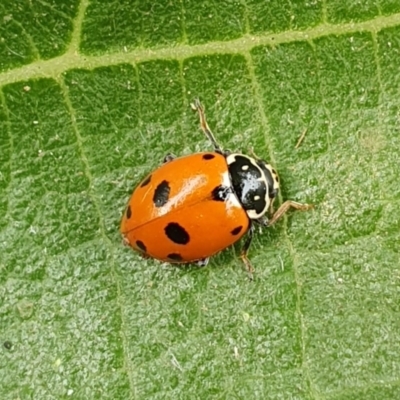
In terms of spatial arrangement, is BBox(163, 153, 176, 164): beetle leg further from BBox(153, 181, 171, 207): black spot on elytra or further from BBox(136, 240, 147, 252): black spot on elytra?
BBox(136, 240, 147, 252): black spot on elytra

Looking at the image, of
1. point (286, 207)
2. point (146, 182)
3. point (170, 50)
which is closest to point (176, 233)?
point (146, 182)

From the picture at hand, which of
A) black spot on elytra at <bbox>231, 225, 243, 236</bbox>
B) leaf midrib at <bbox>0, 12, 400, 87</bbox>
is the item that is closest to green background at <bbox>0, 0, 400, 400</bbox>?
leaf midrib at <bbox>0, 12, 400, 87</bbox>

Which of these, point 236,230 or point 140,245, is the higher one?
point 140,245

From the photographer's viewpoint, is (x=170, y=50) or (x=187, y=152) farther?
(x=187, y=152)

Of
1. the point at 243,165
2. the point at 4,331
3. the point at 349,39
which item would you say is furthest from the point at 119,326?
the point at 349,39

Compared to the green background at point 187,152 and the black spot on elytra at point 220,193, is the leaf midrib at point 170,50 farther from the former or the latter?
the black spot on elytra at point 220,193

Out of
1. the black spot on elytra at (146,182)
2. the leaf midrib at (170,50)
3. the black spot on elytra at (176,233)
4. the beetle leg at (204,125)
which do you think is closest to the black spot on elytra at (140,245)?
the black spot on elytra at (176,233)

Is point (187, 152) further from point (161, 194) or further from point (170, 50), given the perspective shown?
point (170, 50)
